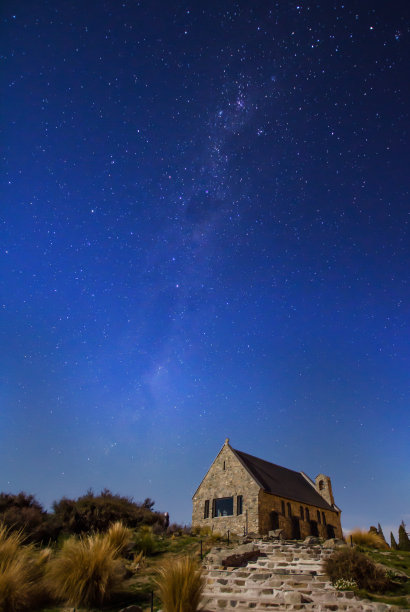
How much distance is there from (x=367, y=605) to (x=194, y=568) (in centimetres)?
536

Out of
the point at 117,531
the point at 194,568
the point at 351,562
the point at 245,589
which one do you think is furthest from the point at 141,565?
the point at 351,562

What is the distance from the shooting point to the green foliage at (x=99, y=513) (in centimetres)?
2012

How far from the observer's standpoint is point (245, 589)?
12.1m

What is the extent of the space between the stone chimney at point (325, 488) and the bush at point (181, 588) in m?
38.6

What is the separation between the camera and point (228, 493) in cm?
3197

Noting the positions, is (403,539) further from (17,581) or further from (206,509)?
(17,581)

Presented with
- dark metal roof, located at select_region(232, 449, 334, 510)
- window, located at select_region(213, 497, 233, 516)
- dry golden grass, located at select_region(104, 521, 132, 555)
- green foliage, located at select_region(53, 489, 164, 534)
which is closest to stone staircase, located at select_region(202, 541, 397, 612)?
dry golden grass, located at select_region(104, 521, 132, 555)

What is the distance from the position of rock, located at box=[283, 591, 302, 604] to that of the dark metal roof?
20.6 meters

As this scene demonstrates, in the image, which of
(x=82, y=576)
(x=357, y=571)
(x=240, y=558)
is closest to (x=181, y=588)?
(x=82, y=576)

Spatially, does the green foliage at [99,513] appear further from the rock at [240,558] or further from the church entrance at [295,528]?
the church entrance at [295,528]

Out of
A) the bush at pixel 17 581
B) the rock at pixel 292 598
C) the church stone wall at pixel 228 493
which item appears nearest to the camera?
the bush at pixel 17 581

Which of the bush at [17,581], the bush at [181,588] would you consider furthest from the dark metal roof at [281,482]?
the bush at [17,581]

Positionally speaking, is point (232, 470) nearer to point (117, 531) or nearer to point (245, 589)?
point (117, 531)

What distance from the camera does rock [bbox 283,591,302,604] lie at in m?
10.5
